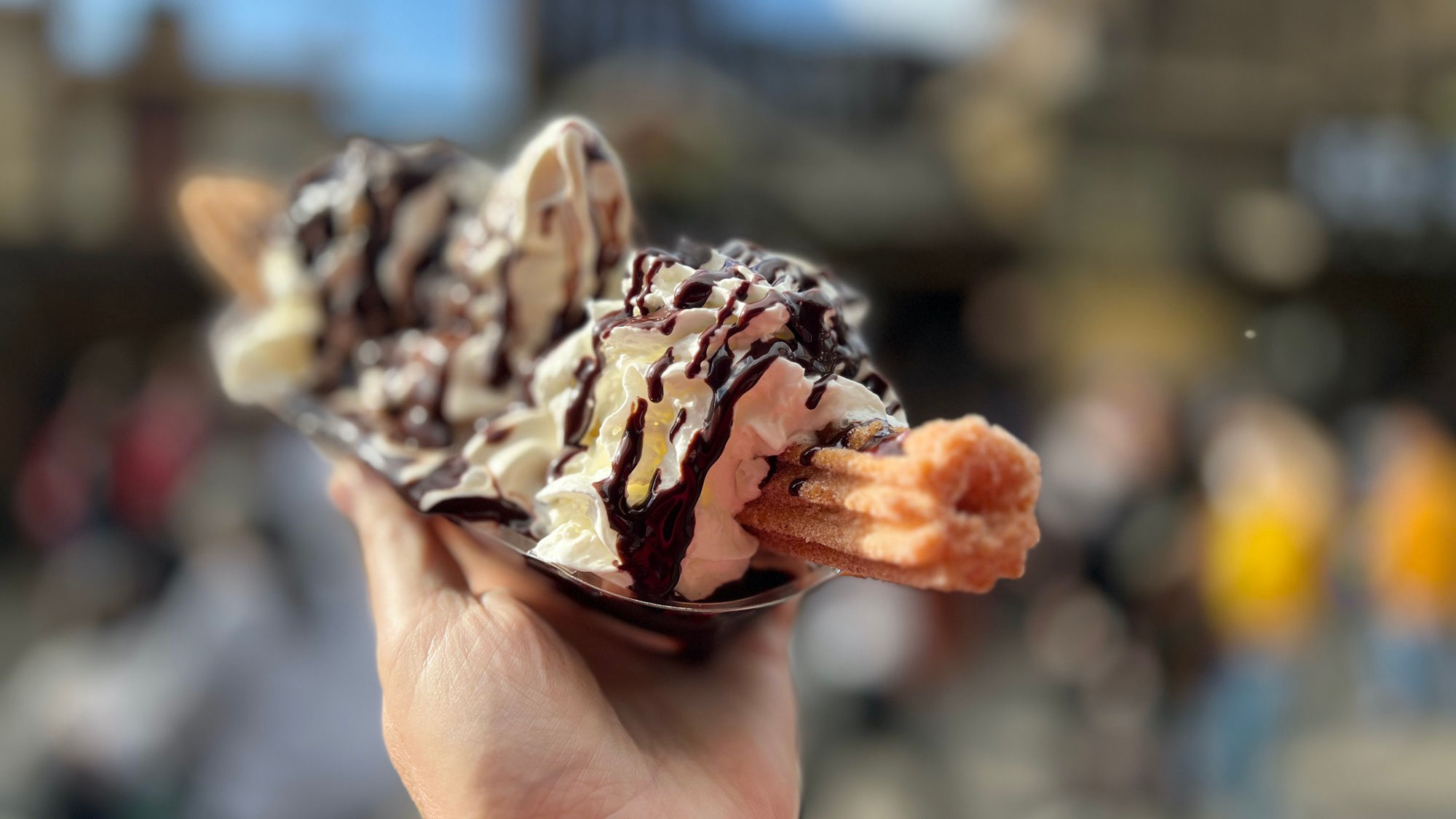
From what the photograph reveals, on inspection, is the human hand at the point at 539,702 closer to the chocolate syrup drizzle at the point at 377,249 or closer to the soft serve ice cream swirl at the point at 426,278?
the soft serve ice cream swirl at the point at 426,278

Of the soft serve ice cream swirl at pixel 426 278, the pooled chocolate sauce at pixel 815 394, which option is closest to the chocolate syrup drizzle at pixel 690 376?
the pooled chocolate sauce at pixel 815 394

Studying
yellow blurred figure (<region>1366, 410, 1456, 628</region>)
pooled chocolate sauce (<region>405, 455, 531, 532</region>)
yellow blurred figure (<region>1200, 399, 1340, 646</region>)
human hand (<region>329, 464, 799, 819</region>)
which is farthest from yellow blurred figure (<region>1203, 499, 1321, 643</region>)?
pooled chocolate sauce (<region>405, 455, 531, 532</region>)

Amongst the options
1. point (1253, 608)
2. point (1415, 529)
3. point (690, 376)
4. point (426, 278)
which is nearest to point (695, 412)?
point (690, 376)

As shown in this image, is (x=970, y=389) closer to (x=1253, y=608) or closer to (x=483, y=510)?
(x=1253, y=608)

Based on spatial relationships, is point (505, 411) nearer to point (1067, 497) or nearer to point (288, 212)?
point (288, 212)

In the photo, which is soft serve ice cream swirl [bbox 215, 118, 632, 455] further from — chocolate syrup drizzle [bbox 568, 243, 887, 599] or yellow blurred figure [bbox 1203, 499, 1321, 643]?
yellow blurred figure [bbox 1203, 499, 1321, 643]
